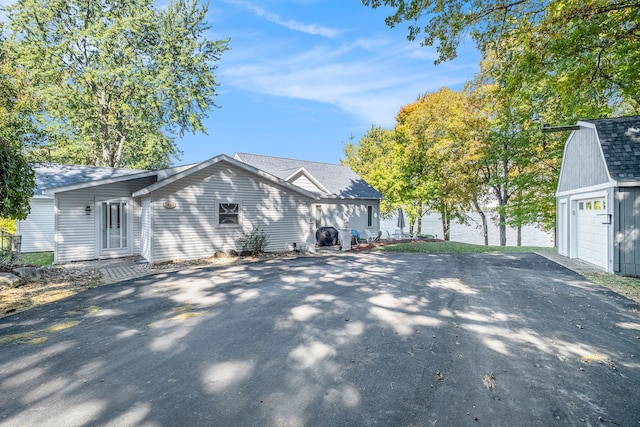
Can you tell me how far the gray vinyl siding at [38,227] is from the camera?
45.0 ft

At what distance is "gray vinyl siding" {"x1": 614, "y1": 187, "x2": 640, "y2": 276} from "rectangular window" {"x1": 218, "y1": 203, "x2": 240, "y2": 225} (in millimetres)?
12292

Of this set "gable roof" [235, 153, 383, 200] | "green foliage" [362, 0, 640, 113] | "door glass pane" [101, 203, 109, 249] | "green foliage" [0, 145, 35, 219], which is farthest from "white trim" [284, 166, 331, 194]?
"green foliage" [0, 145, 35, 219]

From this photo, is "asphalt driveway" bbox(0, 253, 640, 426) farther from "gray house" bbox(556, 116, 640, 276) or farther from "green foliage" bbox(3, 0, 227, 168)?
"green foliage" bbox(3, 0, 227, 168)

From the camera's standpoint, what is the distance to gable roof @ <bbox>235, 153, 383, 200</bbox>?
20.2 metres

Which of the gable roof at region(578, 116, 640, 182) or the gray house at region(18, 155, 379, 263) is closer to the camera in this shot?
the gable roof at region(578, 116, 640, 182)

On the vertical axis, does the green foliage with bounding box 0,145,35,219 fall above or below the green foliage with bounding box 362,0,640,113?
below

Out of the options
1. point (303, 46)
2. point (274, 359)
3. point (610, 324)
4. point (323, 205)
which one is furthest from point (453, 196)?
point (274, 359)

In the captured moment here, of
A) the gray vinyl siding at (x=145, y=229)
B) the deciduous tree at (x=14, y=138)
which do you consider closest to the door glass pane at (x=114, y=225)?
the gray vinyl siding at (x=145, y=229)

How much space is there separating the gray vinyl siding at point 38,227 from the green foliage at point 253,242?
915 cm

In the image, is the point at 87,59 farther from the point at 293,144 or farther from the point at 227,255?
the point at 293,144

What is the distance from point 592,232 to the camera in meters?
10.4

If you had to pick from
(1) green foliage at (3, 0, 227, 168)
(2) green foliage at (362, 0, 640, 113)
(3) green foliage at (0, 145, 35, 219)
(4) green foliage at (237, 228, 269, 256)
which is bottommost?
(4) green foliage at (237, 228, 269, 256)

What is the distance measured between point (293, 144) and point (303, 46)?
2271cm

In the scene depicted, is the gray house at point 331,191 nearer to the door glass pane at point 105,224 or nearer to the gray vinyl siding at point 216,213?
the gray vinyl siding at point 216,213
